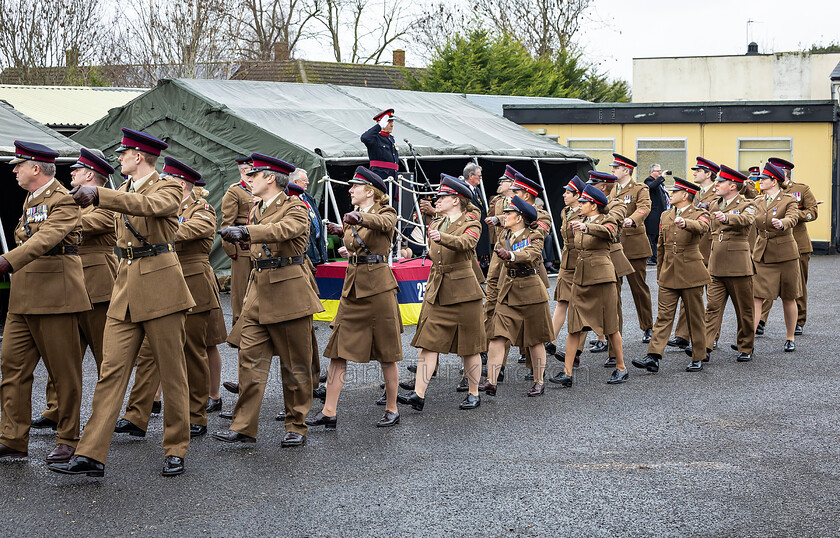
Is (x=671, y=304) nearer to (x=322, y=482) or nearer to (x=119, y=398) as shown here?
(x=322, y=482)

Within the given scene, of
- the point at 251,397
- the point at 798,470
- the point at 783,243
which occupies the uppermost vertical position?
the point at 783,243

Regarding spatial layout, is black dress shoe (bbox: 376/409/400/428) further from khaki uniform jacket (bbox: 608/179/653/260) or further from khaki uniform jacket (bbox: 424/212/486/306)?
khaki uniform jacket (bbox: 608/179/653/260)

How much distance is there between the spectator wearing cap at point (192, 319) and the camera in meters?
6.46

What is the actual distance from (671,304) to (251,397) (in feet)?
14.9

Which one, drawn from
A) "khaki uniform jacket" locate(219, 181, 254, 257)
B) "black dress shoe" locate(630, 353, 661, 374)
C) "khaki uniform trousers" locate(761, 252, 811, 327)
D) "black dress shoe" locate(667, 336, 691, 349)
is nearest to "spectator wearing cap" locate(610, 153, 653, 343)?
"black dress shoe" locate(667, 336, 691, 349)

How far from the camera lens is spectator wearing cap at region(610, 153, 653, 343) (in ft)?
34.5

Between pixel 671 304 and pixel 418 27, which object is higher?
pixel 418 27

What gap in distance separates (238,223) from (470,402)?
9.29 ft

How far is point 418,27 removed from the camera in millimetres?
39156

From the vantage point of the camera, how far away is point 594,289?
843 centimetres

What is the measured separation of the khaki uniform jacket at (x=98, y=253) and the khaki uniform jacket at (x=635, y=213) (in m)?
5.60

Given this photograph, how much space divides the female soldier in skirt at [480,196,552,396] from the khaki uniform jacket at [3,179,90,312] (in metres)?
3.24

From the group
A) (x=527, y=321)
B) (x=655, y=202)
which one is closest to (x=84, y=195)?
(x=527, y=321)

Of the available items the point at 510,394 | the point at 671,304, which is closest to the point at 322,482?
the point at 510,394
